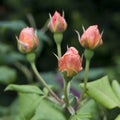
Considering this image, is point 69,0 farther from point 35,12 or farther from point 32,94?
point 32,94

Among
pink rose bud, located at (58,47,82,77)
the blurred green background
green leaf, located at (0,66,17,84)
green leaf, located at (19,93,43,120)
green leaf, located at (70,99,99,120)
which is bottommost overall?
the blurred green background

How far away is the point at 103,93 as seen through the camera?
1.46 m

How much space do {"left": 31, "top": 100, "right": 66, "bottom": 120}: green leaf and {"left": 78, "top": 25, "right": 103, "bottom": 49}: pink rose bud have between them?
0.21 metres

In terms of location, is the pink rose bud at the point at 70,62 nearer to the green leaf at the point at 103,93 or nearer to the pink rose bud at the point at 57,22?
the green leaf at the point at 103,93

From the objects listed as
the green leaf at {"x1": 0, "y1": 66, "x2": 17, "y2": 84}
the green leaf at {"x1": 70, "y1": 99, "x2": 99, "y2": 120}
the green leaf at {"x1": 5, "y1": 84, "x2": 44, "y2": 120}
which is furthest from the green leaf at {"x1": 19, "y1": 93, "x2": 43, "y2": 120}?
the green leaf at {"x1": 0, "y1": 66, "x2": 17, "y2": 84}

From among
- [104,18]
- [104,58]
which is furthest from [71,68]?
[104,18]

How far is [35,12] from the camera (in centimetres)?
459

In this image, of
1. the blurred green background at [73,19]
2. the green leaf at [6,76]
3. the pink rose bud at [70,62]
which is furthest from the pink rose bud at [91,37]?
the blurred green background at [73,19]

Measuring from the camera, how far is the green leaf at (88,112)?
1.47m

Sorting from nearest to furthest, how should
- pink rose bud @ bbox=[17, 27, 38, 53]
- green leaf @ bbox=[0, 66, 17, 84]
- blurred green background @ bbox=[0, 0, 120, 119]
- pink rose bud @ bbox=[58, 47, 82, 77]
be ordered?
pink rose bud @ bbox=[58, 47, 82, 77] → pink rose bud @ bbox=[17, 27, 38, 53] → green leaf @ bbox=[0, 66, 17, 84] → blurred green background @ bbox=[0, 0, 120, 119]

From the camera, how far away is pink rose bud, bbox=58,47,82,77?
54.9 inches

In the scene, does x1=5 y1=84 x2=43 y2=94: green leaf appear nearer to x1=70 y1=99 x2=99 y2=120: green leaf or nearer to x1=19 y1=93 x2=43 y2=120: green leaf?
x1=19 y1=93 x2=43 y2=120: green leaf

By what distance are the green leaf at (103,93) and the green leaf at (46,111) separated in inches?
5.1

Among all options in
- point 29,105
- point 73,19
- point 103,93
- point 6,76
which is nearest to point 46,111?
point 29,105
